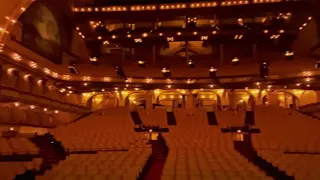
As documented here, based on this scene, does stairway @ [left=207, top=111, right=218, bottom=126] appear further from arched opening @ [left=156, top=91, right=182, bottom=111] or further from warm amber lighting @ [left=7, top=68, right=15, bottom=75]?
warm amber lighting @ [left=7, top=68, right=15, bottom=75]

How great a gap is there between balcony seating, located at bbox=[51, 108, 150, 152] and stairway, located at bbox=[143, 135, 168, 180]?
0.59 meters

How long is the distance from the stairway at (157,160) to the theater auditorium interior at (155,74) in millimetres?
101

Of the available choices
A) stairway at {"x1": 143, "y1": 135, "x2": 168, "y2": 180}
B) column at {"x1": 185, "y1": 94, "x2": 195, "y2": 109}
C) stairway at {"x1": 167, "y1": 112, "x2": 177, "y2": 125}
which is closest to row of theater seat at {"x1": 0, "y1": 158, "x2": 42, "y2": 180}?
stairway at {"x1": 143, "y1": 135, "x2": 168, "y2": 180}

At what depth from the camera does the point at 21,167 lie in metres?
7.75

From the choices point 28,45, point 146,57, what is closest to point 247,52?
point 146,57

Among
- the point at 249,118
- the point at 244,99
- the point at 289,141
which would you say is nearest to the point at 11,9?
the point at 289,141

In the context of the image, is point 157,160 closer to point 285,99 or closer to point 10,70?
point 10,70

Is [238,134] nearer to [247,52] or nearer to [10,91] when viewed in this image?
[247,52]

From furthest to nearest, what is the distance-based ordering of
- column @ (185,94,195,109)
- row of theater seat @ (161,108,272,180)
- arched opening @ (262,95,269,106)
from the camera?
arched opening @ (262,95,269,106) < column @ (185,94,195,109) < row of theater seat @ (161,108,272,180)

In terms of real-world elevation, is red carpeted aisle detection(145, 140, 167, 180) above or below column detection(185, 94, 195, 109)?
below

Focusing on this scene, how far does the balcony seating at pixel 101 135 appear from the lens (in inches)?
493

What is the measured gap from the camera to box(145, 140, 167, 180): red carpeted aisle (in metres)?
8.27

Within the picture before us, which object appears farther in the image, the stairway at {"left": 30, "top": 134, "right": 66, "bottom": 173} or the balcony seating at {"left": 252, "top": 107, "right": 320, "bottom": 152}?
the balcony seating at {"left": 252, "top": 107, "right": 320, "bottom": 152}

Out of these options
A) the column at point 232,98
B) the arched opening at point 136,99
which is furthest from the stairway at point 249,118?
the arched opening at point 136,99
